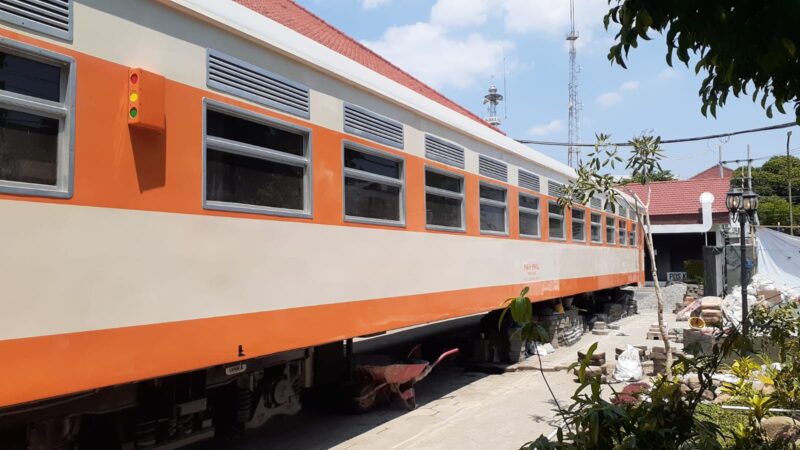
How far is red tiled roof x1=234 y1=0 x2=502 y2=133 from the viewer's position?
5.71m

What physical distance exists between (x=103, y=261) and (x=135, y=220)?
298 mm

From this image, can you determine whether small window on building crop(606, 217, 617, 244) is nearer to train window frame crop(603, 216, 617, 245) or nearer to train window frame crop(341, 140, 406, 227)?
train window frame crop(603, 216, 617, 245)

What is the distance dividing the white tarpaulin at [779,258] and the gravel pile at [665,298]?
286cm

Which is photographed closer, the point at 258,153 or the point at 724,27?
the point at 724,27

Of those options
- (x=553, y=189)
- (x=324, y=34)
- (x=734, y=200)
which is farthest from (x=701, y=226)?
(x=324, y=34)

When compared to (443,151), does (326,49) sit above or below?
above

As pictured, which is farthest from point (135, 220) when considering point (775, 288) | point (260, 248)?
point (775, 288)

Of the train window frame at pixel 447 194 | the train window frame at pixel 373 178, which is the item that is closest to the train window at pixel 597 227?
the train window frame at pixel 447 194

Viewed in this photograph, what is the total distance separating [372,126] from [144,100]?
249 cm

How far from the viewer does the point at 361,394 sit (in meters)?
6.60

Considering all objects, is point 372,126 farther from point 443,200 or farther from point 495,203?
point 495,203

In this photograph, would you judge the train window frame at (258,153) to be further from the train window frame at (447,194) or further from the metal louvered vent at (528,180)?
the metal louvered vent at (528,180)

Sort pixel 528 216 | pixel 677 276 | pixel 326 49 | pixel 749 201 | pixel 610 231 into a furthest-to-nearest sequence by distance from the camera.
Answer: pixel 677 276, pixel 610 231, pixel 749 201, pixel 528 216, pixel 326 49

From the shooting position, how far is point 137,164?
3352 millimetres
